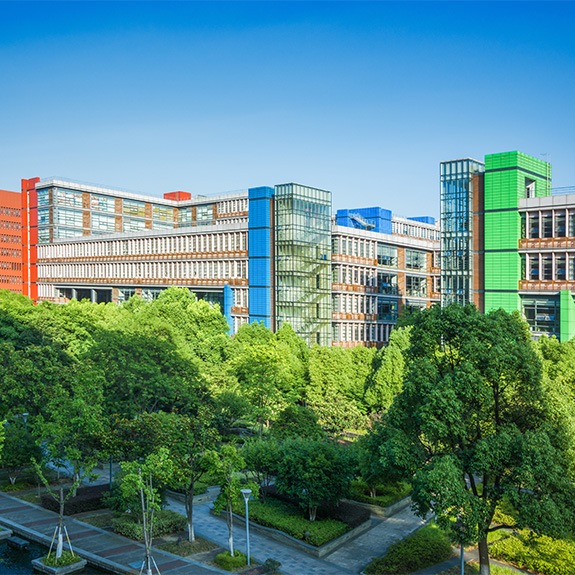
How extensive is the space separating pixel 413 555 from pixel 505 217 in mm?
35532

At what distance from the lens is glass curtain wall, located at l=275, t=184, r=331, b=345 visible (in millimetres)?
71750

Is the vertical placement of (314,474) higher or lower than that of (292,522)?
higher

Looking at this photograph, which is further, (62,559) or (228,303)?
→ (228,303)

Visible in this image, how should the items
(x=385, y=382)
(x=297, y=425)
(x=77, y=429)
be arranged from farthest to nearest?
(x=385, y=382) < (x=297, y=425) < (x=77, y=429)

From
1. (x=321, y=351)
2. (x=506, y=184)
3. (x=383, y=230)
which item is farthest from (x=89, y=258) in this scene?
(x=506, y=184)

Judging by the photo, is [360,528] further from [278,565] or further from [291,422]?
[291,422]

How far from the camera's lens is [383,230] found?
100062mm

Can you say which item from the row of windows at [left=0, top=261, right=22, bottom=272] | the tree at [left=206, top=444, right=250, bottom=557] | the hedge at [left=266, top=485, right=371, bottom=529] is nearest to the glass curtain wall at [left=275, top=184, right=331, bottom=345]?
the hedge at [left=266, top=485, right=371, bottom=529]

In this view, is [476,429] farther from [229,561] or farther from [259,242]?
[259,242]

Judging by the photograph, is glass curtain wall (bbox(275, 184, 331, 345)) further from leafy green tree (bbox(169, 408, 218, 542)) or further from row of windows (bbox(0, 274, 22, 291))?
row of windows (bbox(0, 274, 22, 291))

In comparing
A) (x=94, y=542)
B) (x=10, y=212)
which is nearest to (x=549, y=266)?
(x=94, y=542)

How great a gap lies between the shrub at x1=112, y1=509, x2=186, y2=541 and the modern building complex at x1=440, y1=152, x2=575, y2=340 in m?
34.8

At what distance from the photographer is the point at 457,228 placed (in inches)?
2382

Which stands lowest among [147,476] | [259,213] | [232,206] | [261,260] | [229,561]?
[229,561]
